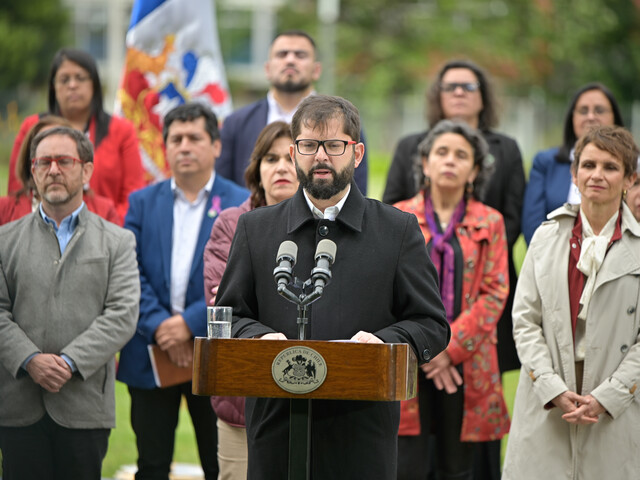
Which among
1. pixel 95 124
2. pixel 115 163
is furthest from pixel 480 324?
pixel 95 124

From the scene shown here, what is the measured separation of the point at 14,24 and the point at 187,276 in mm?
28521

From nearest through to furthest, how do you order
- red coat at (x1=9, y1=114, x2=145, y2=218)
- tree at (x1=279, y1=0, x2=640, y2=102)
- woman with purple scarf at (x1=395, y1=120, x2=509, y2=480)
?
woman with purple scarf at (x1=395, y1=120, x2=509, y2=480)
red coat at (x1=9, y1=114, x2=145, y2=218)
tree at (x1=279, y1=0, x2=640, y2=102)

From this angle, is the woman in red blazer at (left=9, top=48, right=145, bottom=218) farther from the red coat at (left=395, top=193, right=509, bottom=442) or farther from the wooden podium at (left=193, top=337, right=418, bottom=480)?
the wooden podium at (left=193, top=337, right=418, bottom=480)

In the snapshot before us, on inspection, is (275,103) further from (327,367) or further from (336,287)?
(327,367)

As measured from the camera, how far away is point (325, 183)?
3.88m

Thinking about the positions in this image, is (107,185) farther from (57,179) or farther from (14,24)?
(14,24)

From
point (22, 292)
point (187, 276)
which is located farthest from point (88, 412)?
point (187, 276)

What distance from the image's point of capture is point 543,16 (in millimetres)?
25688

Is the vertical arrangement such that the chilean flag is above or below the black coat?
above

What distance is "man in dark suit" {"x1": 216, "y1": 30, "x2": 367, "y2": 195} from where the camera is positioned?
22.9 ft

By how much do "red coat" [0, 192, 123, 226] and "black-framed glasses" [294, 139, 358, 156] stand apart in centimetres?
235

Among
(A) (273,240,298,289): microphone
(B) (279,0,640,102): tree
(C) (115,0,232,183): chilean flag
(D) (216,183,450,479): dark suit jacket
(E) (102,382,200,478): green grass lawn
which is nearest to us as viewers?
(A) (273,240,298,289): microphone

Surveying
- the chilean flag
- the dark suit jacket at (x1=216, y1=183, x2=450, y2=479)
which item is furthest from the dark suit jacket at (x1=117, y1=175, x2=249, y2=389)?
the chilean flag

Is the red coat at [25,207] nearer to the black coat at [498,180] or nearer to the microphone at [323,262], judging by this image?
the black coat at [498,180]
